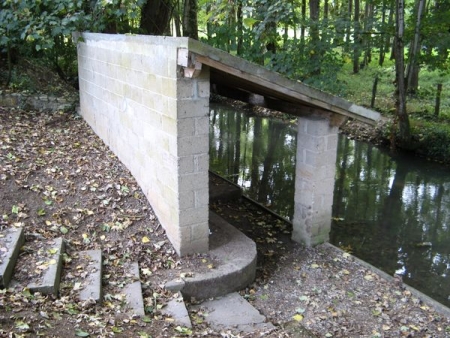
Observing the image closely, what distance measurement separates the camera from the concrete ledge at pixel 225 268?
527 centimetres

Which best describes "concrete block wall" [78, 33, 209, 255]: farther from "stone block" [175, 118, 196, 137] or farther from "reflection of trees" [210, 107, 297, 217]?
"reflection of trees" [210, 107, 297, 217]

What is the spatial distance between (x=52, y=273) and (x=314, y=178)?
4079 mm

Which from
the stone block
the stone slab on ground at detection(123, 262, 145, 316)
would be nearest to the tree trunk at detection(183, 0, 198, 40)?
the stone block

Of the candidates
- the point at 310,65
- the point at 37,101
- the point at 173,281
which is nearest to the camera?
the point at 173,281

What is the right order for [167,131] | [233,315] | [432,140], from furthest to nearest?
[432,140], [167,131], [233,315]

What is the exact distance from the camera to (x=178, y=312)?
4754mm

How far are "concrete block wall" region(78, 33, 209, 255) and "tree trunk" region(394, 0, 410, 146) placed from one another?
928 cm

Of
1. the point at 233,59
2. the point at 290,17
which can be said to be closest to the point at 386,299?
the point at 233,59

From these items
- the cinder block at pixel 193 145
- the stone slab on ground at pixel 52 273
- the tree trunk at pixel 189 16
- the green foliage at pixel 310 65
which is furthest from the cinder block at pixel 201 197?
→ the tree trunk at pixel 189 16

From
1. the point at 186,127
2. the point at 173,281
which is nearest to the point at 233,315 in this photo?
the point at 173,281

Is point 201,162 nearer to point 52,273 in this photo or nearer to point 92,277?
point 92,277

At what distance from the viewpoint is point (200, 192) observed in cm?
564

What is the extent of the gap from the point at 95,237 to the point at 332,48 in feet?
31.2

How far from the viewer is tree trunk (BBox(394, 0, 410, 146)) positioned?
13.0m
